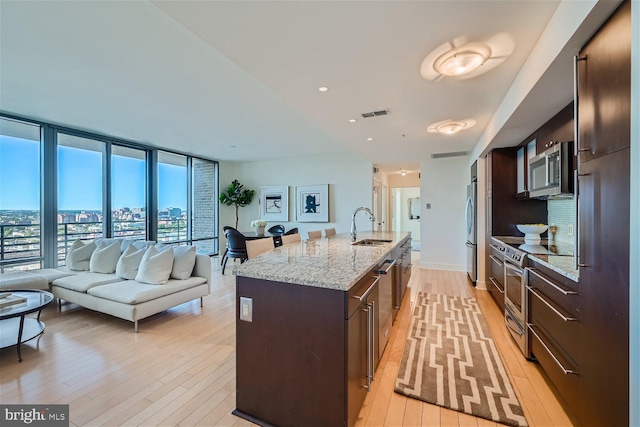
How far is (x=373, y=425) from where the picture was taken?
64.1 inches

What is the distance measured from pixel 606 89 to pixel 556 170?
1371mm

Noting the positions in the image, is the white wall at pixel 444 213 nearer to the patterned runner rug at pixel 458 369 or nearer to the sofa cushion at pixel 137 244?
the patterned runner rug at pixel 458 369

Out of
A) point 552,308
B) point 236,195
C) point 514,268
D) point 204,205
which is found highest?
point 236,195

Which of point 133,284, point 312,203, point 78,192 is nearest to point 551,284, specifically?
point 133,284

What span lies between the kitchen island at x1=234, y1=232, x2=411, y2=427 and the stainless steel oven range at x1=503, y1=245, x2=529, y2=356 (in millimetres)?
1548

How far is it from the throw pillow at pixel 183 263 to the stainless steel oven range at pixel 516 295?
3594 millimetres

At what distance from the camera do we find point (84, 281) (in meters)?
3.37

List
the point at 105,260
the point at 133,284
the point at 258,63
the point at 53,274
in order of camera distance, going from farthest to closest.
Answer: the point at 105,260, the point at 53,274, the point at 133,284, the point at 258,63

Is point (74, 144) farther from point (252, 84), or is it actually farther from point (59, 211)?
point (252, 84)

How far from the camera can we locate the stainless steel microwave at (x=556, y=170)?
2.37 meters

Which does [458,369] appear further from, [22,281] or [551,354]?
[22,281]

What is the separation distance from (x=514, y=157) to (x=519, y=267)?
220cm

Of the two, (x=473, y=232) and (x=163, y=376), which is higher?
(x=473, y=232)

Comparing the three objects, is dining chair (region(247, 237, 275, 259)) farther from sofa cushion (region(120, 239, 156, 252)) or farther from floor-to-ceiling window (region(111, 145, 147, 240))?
floor-to-ceiling window (region(111, 145, 147, 240))
